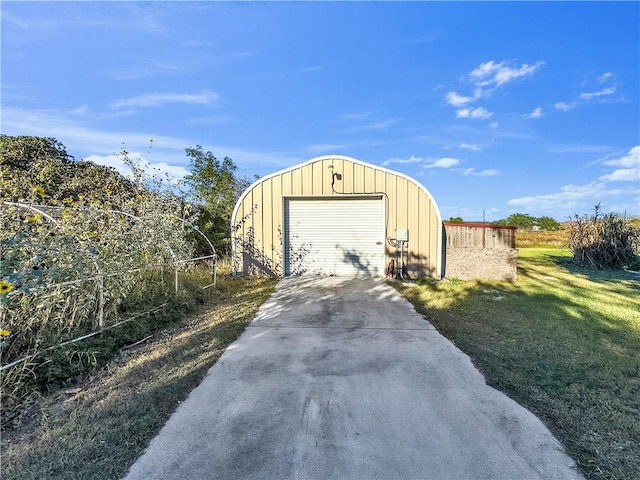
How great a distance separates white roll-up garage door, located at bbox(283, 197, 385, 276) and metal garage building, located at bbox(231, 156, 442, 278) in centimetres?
3

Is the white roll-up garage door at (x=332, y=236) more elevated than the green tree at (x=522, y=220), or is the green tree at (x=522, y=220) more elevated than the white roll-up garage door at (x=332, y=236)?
the green tree at (x=522, y=220)

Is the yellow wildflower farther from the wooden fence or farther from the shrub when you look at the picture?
the shrub

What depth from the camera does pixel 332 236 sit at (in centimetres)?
865

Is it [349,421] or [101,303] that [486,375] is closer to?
[349,421]

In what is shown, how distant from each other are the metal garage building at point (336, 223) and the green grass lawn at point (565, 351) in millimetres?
1407

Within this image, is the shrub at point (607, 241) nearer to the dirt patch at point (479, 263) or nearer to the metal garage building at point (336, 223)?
the dirt patch at point (479, 263)

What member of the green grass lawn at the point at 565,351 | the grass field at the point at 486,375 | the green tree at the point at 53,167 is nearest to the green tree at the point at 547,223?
the green grass lawn at the point at 565,351

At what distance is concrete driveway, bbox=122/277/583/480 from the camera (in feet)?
5.62

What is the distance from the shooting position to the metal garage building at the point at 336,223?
8.17 meters

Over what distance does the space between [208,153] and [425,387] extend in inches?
575

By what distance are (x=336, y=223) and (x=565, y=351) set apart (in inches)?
234

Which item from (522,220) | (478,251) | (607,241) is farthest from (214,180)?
(522,220)

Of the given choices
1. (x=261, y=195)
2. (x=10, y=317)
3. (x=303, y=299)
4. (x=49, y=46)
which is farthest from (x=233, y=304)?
(x=49, y=46)

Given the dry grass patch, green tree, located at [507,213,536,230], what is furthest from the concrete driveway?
green tree, located at [507,213,536,230]
